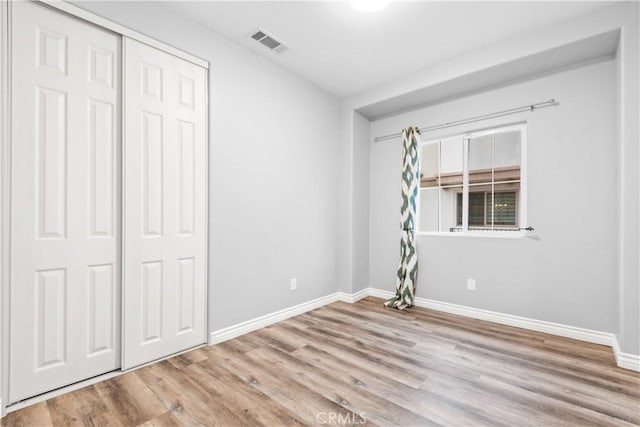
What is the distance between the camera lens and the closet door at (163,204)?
7.17ft

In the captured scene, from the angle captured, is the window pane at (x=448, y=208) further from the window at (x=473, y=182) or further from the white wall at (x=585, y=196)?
the white wall at (x=585, y=196)

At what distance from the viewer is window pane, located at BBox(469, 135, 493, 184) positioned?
343 cm

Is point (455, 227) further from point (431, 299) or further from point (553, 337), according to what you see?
point (553, 337)

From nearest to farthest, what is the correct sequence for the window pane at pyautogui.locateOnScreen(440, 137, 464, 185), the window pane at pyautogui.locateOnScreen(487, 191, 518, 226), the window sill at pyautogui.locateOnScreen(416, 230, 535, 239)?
the window sill at pyautogui.locateOnScreen(416, 230, 535, 239) → the window pane at pyautogui.locateOnScreen(487, 191, 518, 226) → the window pane at pyautogui.locateOnScreen(440, 137, 464, 185)

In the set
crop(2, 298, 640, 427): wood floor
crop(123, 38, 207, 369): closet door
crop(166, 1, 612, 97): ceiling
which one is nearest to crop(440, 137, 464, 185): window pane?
crop(166, 1, 612, 97): ceiling

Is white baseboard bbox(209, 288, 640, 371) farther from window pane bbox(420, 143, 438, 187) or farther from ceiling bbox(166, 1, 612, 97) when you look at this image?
ceiling bbox(166, 1, 612, 97)

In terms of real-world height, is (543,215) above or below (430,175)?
below

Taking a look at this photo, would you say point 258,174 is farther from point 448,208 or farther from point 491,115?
point 491,115

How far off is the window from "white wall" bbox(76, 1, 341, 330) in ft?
4.24

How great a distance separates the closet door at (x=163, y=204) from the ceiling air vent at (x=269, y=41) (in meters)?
0.60

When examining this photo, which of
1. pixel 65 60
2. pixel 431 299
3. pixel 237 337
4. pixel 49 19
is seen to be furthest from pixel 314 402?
pixel 49 19

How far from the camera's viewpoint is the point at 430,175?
389 cm

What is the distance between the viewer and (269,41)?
9.31ft

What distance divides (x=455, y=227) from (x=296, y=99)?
244 centimetres
